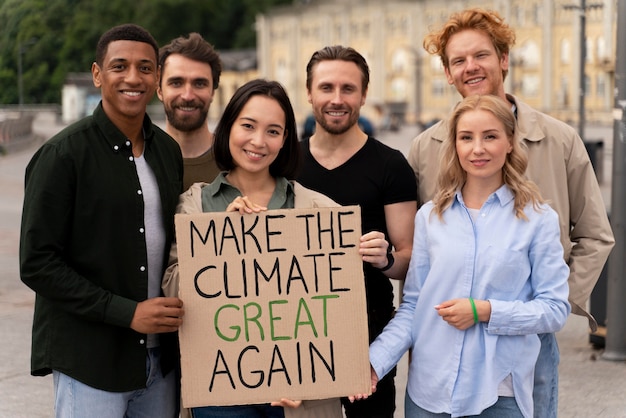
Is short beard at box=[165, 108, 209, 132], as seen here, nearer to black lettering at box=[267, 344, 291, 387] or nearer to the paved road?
black lettering at box=[267, 344, 291, 387]

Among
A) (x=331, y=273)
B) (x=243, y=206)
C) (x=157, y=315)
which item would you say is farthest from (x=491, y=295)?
(x=157, y=315)

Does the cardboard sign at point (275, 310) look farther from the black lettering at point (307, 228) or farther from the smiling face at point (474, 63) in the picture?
the smiling face at point (474, 63)

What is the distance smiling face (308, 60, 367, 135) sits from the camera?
398 centimetres

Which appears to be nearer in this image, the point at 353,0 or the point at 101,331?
the point at 101,331

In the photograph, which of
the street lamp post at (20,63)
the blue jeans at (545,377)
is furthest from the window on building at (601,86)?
the blue jeans at (545,377)

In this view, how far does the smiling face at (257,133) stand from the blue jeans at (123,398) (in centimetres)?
83

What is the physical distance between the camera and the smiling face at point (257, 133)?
346 centimetres

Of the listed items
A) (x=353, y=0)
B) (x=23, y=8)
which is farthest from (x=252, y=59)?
(x=23, y=8)

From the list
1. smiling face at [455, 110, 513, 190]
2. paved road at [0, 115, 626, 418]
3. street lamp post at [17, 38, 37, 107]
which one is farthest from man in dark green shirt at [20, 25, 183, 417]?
paved road at [0, 115, 626, 418]

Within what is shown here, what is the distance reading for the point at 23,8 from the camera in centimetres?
556

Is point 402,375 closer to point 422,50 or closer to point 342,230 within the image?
point 342,230

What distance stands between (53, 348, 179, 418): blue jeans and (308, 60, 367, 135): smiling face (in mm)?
1249

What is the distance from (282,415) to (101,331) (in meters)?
0.76

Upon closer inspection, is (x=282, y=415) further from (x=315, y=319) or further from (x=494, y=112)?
(x=494, y=112)
